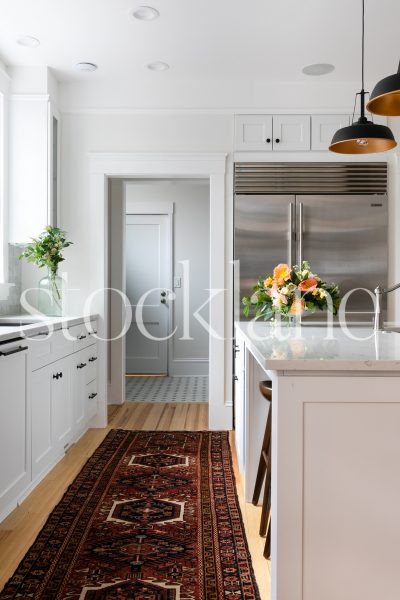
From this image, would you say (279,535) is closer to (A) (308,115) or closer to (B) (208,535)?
(B) (208,535)

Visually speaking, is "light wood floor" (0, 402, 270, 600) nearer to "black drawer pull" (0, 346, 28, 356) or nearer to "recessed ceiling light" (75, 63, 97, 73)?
"black drawer pull" (0, 346, 28, 356)

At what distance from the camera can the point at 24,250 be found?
177 inches

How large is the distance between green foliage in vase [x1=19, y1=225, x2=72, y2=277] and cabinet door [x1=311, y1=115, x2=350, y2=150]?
2.16 metres

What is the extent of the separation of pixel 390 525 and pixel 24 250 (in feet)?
11.8

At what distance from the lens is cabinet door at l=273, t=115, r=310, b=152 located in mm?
4613

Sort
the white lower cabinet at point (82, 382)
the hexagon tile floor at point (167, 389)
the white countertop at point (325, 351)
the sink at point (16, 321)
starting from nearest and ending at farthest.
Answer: the white countertop at point (325, 351), the sink at point (16, 321), the white lower cabinet at point (82, 382), the hexagon tile floor at point (167, 389)

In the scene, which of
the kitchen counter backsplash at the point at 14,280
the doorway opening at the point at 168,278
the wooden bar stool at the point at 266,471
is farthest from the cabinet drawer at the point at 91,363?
the doorway opening at the point at 168,278

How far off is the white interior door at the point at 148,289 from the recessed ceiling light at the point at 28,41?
11.5 ft

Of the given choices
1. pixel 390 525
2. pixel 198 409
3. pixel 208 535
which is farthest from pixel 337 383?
pixel 198 409

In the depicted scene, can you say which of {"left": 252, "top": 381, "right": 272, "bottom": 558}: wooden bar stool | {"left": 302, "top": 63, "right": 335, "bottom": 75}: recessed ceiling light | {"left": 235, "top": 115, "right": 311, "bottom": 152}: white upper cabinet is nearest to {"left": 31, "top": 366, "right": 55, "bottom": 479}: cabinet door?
{"left": 252, "top": 381, "right": 272, "bottom": 558}: wooden bar stool

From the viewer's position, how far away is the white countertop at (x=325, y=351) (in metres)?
1.62

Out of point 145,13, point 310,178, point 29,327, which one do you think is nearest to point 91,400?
point 29,327

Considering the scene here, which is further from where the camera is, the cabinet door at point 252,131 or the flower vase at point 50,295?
the cabinet door at point 252,131

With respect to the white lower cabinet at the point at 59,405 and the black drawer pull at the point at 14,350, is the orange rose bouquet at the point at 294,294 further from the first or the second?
the white lower cabinet at the point at 59,405
